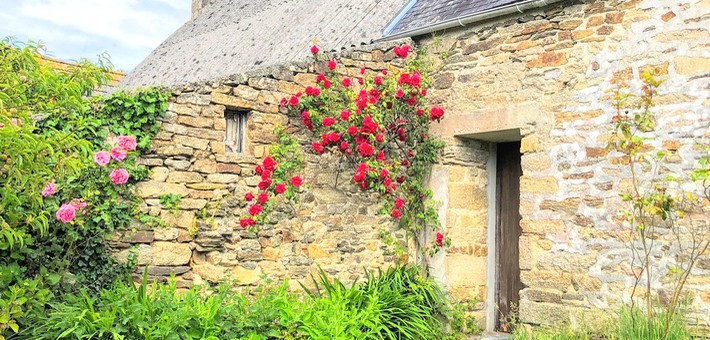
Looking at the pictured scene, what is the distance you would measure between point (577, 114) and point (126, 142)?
3638mm

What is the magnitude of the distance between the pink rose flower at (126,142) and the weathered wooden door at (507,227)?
144 inches

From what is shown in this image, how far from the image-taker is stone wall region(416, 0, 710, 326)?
5250 millimetres

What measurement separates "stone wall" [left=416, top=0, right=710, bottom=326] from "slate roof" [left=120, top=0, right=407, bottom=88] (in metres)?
1.40

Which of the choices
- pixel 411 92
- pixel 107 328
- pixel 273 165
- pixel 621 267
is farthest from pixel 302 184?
pixel 621 267

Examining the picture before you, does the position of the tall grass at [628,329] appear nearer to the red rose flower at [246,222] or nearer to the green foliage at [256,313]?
the green foliage at [256,313]

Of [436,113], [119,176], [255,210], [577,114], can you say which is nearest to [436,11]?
[436,113]

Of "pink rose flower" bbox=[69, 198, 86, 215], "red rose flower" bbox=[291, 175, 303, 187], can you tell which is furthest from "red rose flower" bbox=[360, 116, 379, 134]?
"pink rose flower" bbox=[69, 198, 86, 215]

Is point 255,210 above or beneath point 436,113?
beneath

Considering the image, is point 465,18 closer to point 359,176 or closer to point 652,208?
point 359,176

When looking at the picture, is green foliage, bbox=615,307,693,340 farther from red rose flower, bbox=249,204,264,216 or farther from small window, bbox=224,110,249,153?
small window, bbox=224,110,249,153

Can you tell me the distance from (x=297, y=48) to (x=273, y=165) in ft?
7.05

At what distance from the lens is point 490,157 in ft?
23.0

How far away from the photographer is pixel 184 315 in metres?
4.63

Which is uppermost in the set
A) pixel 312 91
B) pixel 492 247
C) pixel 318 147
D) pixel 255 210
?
pixel 312 91
